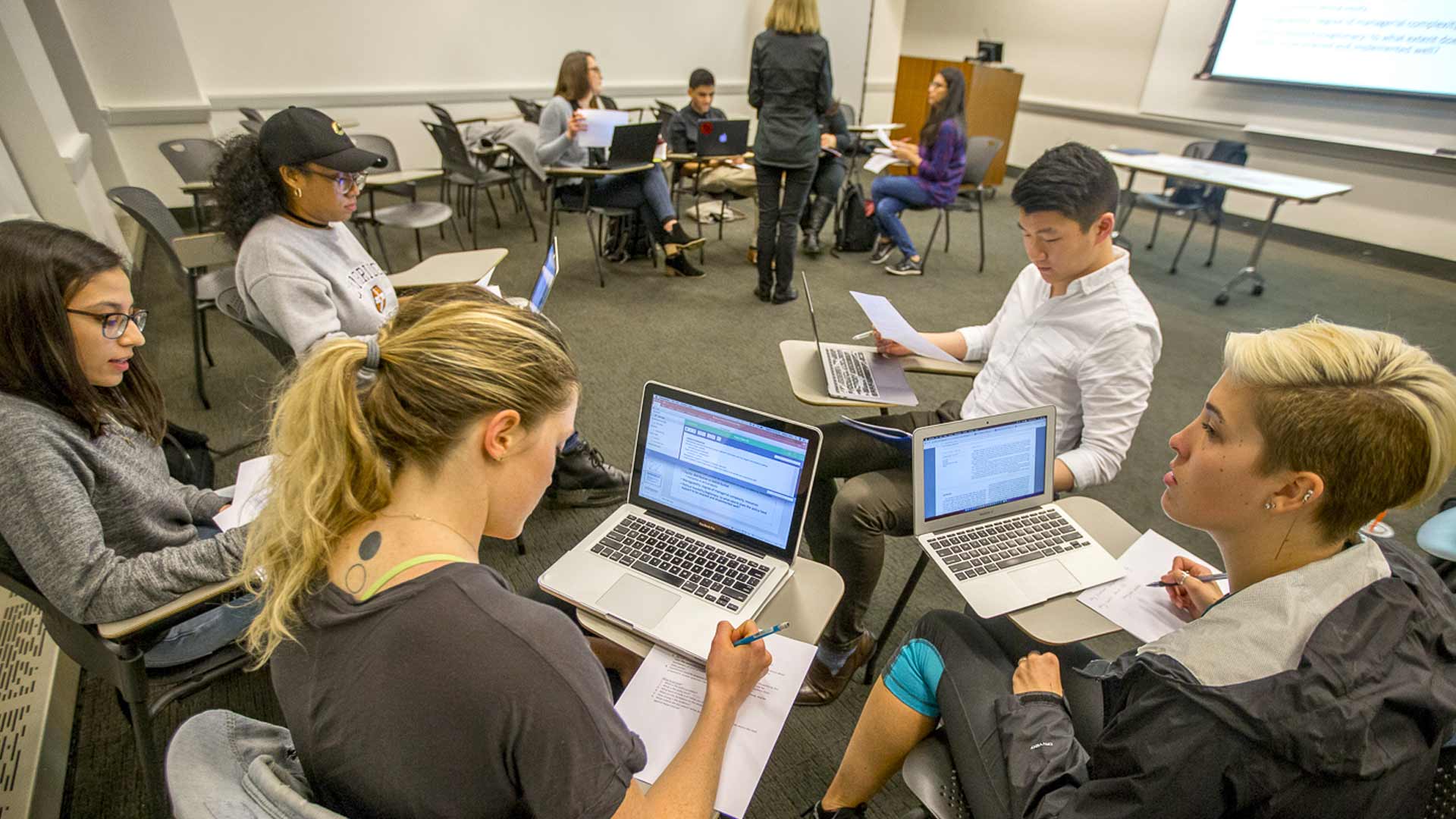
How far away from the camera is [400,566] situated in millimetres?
667

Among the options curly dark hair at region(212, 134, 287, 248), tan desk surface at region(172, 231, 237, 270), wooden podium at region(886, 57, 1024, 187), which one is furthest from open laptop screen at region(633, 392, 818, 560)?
wooden podium at region(886, 57, 1024, 187)

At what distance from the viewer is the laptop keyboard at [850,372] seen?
175 cm

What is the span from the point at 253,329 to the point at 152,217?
1197mm

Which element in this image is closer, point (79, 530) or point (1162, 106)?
point (79, 530)

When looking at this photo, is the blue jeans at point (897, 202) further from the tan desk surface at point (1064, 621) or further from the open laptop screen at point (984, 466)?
the tan desk surface at point (1064, 621)

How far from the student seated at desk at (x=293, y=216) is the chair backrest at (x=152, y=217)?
96 cm

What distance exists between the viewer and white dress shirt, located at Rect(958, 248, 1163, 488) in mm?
1472

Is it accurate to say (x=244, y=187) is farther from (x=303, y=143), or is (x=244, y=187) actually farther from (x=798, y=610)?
(x=798, y=610)

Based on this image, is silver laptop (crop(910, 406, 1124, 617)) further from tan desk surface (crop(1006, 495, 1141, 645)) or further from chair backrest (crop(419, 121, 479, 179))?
chair backrest (crop(419, 121, 479, 179))

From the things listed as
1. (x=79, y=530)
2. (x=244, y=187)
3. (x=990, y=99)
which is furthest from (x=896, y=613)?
(x=990, y=99)

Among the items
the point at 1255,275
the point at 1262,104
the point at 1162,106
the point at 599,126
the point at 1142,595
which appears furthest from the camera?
the point at 1162,106

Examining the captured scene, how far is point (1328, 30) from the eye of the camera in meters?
4.70

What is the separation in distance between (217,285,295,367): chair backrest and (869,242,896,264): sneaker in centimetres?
378

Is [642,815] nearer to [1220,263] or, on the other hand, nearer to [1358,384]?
[1358,384]
